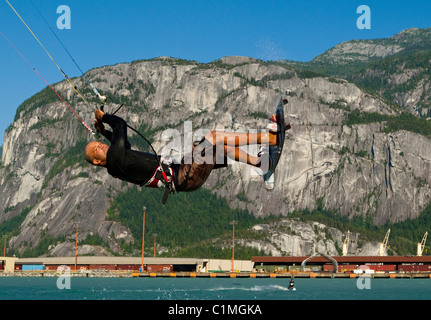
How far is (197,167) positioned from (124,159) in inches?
60.7

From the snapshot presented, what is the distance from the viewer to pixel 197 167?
14.3 meters

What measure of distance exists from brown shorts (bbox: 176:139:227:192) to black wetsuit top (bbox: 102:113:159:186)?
622 millimetres

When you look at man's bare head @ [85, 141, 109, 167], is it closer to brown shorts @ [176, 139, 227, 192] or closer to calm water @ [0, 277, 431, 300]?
brown shorts @ [176, 139, 227, 192]

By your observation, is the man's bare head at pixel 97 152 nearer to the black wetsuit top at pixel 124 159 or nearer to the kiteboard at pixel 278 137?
the black wetsuit top at pixel 124 159

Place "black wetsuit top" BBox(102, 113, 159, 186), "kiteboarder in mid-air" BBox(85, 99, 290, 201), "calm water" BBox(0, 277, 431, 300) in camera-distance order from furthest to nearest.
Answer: "calm water" BBox(0, 277, 431, 300), "black wetsuit top" BBox(102, 113, 159, 186), "kiteboarder in mid-air" BBox(85, 99, 290, 201)

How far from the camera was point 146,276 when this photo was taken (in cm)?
19462

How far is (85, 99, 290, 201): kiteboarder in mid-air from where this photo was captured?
13.6 meters

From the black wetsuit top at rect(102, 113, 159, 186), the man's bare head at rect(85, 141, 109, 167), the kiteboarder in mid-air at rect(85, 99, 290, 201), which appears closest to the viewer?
the kiteboarder in mid-air at rect(85, 99, 290, 201)

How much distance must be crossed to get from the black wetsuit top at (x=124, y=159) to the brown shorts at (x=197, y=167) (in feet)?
2.04

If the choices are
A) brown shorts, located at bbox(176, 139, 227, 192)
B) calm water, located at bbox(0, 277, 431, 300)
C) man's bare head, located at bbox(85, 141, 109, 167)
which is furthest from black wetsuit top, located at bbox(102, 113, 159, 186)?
calm water, located at bbox(0, 277, 431, 300)

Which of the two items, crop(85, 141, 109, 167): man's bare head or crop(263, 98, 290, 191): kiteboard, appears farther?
crop(85, 141, 109, 167): man's bare head
